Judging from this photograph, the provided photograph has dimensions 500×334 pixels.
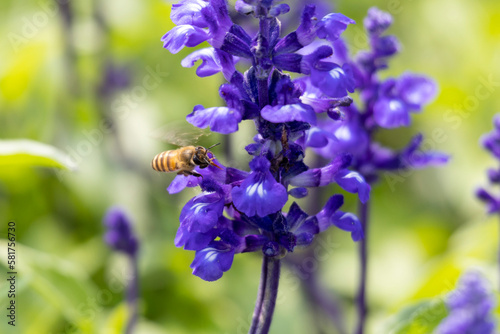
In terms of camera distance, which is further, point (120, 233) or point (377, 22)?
point (120, 233)

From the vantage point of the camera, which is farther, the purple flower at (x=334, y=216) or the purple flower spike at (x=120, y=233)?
the purple flower spike at (x=120, y=233)

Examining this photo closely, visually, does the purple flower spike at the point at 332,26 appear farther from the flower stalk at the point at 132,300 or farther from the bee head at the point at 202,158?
the flower stalk at the point at 132,300

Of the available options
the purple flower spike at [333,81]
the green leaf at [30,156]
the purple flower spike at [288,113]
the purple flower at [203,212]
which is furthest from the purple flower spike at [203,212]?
the green leaf at [30,156]

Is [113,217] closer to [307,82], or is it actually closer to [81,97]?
[307,82]

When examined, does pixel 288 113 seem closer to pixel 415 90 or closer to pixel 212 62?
pixel 212 62

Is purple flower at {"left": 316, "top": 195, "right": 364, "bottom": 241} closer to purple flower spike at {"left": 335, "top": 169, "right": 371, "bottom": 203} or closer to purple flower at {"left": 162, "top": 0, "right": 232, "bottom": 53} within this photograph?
purple flower spike at {"left": 335, "top": 169, "right": 371, "bottom": 203}

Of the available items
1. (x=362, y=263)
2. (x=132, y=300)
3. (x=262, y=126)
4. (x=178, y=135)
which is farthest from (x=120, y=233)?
(x=262, y=126)
